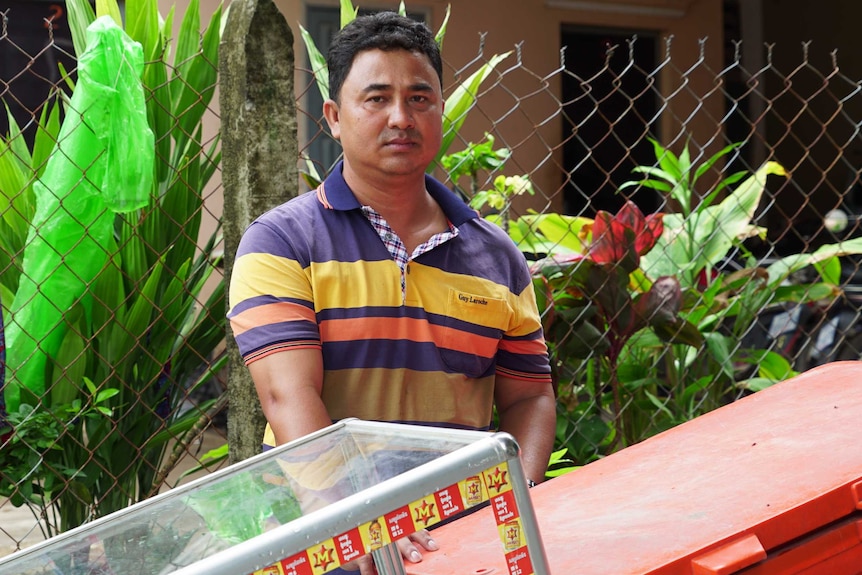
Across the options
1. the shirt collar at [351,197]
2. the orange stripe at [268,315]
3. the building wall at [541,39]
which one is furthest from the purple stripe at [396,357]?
the building wall at [541,39]

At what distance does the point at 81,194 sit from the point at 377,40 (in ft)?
3.16

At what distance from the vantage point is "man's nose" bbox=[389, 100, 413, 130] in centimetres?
188

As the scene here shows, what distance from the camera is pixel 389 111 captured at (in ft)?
6.20

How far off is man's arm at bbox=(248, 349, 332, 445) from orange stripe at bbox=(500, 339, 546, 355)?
45 centimetres

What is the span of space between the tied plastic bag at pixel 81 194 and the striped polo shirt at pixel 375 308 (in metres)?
0.67

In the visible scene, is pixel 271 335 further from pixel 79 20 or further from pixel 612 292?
pixel 612 292

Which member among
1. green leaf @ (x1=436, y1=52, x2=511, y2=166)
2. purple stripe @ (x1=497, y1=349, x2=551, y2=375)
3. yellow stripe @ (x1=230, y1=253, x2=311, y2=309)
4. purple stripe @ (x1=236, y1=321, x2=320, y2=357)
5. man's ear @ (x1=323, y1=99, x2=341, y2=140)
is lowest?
purple stripe @ (x1=497, y1=349, x2=551, y2=375)

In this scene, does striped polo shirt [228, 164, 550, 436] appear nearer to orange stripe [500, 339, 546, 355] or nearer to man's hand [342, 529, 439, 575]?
orange stripe [500, 339, 546, 355]

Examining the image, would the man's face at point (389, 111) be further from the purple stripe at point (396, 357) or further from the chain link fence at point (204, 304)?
the chain link fence at point (204, 304)

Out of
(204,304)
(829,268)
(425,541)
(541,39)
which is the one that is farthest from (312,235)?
(541,39)

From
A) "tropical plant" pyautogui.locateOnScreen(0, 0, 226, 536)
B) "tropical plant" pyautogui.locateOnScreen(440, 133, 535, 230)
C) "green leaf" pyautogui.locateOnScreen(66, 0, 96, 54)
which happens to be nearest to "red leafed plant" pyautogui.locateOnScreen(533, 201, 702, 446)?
"tropical plant" pyautogui.locateOnScreen(440, 133, 535, 230)

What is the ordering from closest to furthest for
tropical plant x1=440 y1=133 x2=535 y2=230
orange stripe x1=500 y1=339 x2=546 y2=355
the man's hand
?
1. the man's hand
2. orange stripe x1=500 y1=339 x2=546 y2=355
3. tropical plant x1=440 y1=133 x2=535 y2=230

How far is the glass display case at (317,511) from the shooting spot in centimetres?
103

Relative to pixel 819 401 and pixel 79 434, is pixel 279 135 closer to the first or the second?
pixel 79 434
